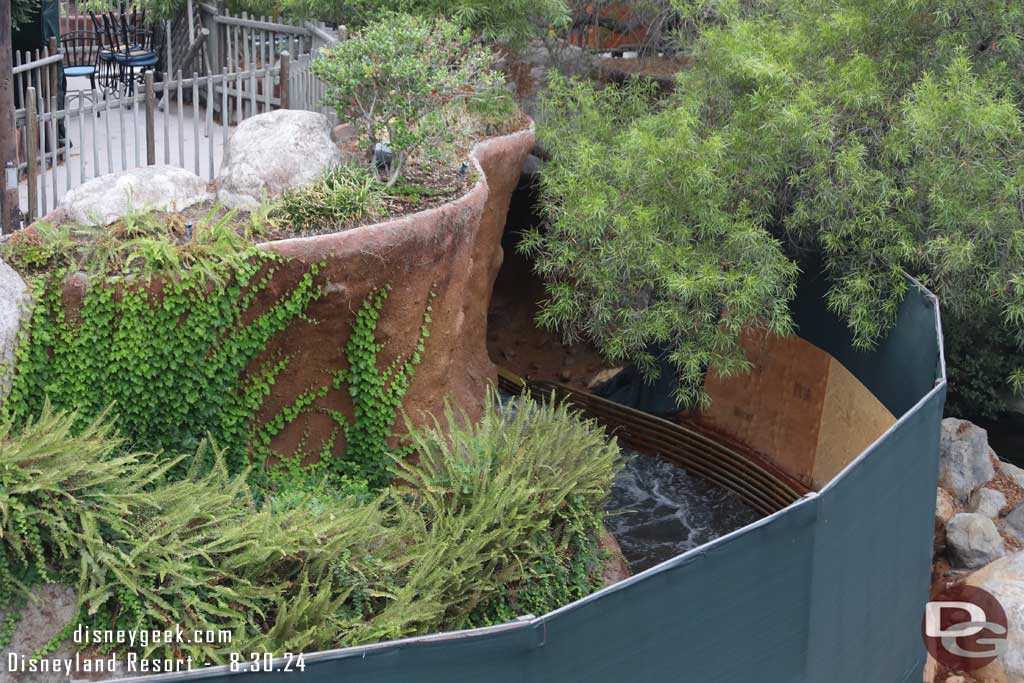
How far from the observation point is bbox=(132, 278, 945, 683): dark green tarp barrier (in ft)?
15.8

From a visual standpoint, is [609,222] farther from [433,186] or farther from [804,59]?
[804,59]

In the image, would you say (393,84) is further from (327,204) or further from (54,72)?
(54,72)

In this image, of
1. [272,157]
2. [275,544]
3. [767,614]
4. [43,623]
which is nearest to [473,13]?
[272,157]

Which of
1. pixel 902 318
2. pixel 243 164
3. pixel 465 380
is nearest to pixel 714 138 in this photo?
pixel 902 318

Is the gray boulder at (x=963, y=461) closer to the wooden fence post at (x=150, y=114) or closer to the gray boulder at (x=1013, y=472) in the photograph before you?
the gray boulder at (x=1013, y=472)

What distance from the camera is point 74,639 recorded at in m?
6.45

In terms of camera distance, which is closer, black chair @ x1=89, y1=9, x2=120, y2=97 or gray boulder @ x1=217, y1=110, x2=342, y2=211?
gray boulder @ x1=217, y1=110, x2=342, y2=211

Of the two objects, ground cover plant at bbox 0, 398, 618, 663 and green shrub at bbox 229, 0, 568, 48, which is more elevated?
green shrub at bbox 229, 0, 568, 48

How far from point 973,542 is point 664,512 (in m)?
3.01

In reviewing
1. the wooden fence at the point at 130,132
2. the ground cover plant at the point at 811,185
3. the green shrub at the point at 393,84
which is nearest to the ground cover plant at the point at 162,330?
the green shrub at the point at 393,84

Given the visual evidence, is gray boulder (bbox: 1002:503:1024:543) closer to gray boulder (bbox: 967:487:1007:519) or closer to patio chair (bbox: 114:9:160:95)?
gray boulder (bbox: 967:487:1007:519)

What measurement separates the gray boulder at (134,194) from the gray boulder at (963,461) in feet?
26.4

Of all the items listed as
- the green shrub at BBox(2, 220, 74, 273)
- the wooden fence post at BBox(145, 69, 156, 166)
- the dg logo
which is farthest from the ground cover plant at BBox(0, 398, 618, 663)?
the wooden fence post at BBox(145, 69, 156, 166)

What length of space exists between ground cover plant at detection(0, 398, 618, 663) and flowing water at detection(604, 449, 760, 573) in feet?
8.59
